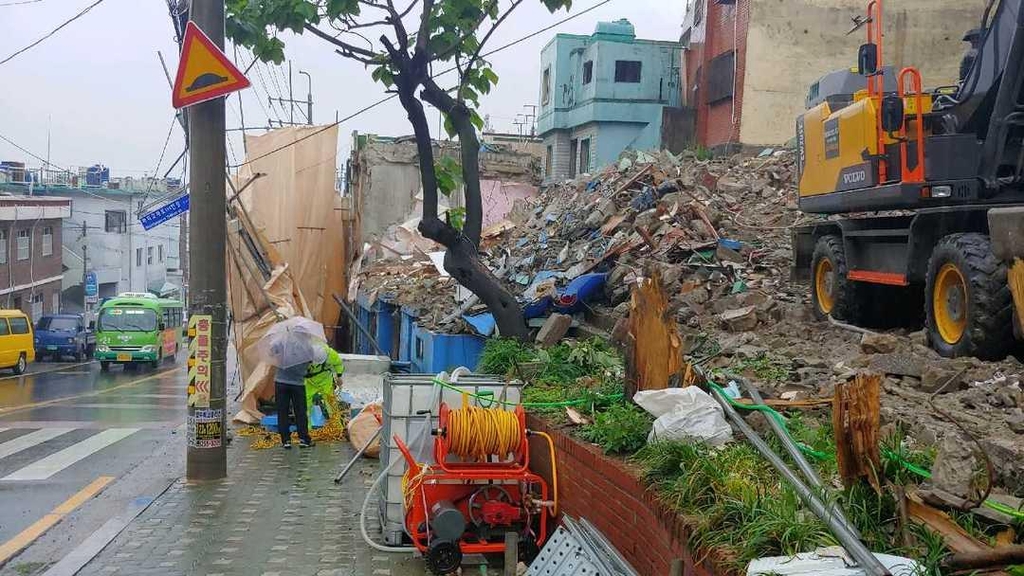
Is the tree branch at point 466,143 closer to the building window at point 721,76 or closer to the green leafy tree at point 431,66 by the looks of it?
the green leafy tree at point 431,66

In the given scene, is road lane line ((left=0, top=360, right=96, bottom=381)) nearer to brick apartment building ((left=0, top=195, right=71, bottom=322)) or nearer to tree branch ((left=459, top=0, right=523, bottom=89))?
brick apartment building ((left=0, top=195, right=71, bottom=322))

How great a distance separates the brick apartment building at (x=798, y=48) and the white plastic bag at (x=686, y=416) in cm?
2607

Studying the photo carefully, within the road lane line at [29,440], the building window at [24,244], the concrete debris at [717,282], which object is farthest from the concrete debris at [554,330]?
the building window at [24,244]

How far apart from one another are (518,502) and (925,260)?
15.5ft

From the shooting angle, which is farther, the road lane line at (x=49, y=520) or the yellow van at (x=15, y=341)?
the yellow van at (x=15, y=341)

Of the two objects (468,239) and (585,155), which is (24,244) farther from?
(468,239)

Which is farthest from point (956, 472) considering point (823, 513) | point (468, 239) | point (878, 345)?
point (468, 239)

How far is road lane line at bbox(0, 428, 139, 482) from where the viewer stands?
11.8m

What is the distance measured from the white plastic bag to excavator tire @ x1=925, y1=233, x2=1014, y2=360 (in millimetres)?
2936

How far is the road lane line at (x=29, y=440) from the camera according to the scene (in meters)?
14.0

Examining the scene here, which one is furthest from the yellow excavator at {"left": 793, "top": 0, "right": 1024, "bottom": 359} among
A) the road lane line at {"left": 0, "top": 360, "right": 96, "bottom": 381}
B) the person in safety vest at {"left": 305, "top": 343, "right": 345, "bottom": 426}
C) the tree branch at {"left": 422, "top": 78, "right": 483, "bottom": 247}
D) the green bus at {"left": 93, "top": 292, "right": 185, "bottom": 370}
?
the green bus at {"left": 93, "top": 292, "right": 185, "bottom": 370}

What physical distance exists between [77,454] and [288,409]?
A: 3164 mm

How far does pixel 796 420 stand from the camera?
19.7 feet

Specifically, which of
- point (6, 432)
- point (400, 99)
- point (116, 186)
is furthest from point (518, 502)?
point (116, 186)
